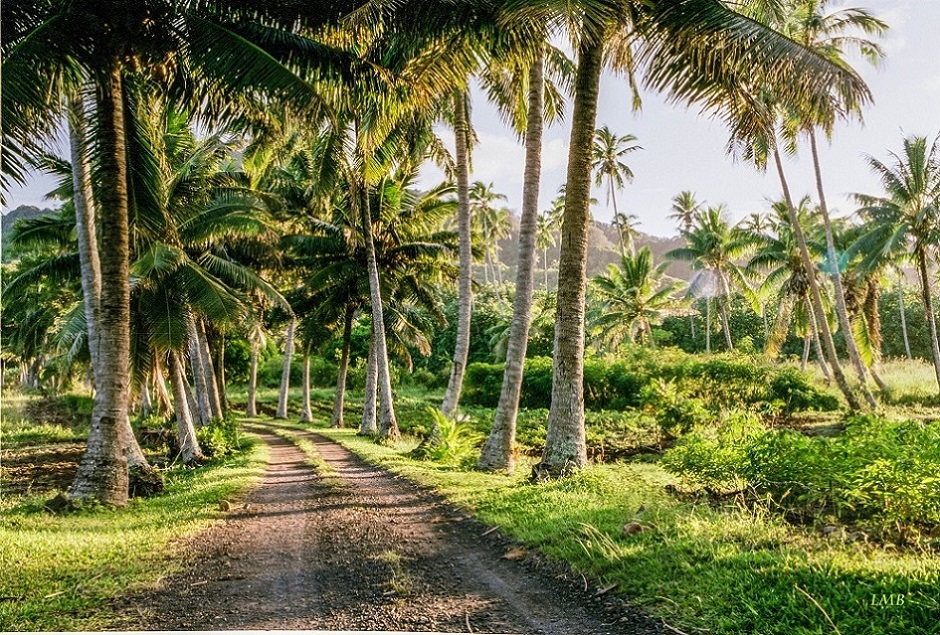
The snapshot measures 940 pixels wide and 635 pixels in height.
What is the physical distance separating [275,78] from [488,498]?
5.15 m

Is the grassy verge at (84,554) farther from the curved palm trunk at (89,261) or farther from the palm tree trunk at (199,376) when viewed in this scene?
the palm tree trunk at (199,376)

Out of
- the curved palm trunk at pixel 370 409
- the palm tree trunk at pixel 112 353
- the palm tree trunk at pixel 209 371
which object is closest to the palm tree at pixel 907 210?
the curved palm trunk at pixel 370 409

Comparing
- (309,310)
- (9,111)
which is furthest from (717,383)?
(9,111)

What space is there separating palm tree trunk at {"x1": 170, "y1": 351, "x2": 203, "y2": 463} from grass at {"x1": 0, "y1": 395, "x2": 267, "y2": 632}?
400cm

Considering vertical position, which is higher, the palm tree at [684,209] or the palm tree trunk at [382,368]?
the palm tree at [684,209]

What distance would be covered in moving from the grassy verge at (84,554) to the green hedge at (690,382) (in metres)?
10.6

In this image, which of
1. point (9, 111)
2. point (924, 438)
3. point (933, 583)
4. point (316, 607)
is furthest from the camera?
point (924, 438)

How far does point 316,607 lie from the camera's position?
11.6ft

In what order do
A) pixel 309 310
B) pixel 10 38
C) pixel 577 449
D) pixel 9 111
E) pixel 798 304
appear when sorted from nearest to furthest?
1. pixel 9 111
2. pixel 10 38
3. pixel 577 449
4. pixel 309 310
5. pixel 798 304

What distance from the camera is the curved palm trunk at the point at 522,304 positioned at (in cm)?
916

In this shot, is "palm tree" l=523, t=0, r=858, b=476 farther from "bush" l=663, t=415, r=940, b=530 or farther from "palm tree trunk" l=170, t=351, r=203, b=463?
"palm tree trunk" l=170, t=351, r=203, b=463

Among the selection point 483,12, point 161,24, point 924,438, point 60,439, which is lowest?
point 60,439

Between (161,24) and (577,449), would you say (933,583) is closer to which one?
(577,449)

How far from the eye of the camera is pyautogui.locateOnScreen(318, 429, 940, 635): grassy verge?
9.54 ft
